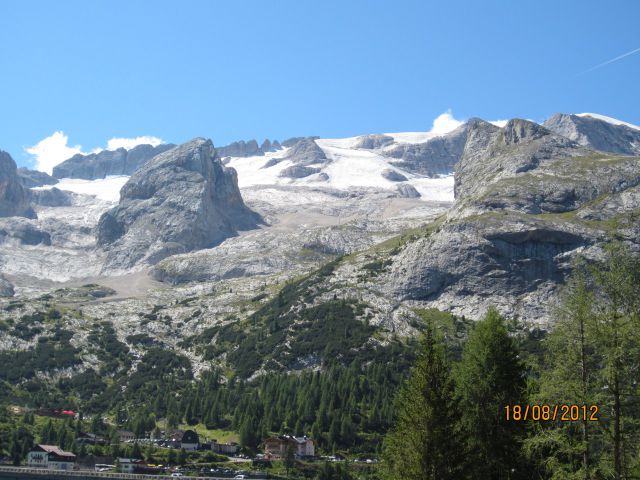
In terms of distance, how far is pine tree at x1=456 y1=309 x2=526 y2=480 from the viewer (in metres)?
40.1

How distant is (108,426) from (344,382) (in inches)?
2375

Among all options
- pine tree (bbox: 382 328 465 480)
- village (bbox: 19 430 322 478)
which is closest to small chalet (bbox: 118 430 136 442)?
village (bbox: 19 430 322 478)

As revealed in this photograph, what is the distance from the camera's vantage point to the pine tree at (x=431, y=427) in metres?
37.0

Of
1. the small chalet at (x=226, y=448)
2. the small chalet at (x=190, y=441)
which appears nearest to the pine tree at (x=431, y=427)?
the small chalet at (x=226, y=448)

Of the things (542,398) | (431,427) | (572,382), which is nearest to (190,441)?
(431,427)

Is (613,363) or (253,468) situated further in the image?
(253,468)

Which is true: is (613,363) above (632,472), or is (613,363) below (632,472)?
above

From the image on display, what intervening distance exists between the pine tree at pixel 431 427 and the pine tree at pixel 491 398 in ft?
4.94

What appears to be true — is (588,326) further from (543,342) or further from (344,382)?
(344,382)

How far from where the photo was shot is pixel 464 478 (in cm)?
3741

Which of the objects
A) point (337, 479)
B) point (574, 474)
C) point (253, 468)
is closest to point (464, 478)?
point (574, 474)

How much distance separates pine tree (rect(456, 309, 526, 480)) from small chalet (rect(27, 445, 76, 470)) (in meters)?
113

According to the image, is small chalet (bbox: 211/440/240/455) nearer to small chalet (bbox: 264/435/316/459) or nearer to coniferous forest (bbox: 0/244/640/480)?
small chalet (bbox: 264/435/316/459)
